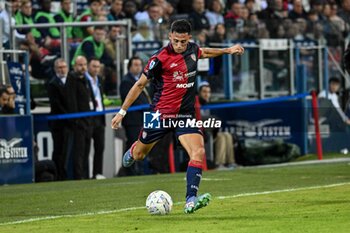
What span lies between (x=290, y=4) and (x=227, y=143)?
729cm

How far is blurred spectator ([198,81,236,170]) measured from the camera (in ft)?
76.7

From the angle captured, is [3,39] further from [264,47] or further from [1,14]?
[264,47]

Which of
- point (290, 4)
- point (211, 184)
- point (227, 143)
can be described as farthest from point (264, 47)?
point (211, 184)

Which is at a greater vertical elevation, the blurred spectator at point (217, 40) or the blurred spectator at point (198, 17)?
the blurred spectator at point (198, 17)

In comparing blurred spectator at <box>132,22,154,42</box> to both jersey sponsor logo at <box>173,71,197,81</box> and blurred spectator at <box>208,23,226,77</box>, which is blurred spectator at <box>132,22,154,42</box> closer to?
blurred spectator at <box>208,23,226,77</box>

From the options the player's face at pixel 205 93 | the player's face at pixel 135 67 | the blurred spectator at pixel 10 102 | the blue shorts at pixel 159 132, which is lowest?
the player's face at pixel 205 93

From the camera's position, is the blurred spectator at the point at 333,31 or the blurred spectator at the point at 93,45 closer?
the blurred spectator at the point at 93,45

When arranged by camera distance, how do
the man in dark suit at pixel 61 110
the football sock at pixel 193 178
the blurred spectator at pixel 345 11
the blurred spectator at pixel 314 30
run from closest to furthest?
the football sock at pixel 193 178 → the man in dark suit at pixel 61 110 → the blurred spectator at pixel 314 30 → the blurred spectator at pixel 345 11

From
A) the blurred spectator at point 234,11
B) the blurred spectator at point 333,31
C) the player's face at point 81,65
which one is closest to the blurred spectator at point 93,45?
the player's face at point 81,65

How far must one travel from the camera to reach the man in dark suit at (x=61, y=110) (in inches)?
835

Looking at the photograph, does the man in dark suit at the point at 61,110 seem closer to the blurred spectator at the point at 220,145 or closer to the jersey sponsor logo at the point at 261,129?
the blurred spectator at the point at 220,145

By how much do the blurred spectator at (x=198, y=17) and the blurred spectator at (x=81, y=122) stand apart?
12.4 feet

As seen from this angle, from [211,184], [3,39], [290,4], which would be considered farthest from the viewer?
[290,4]

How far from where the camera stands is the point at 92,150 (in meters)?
22.5
